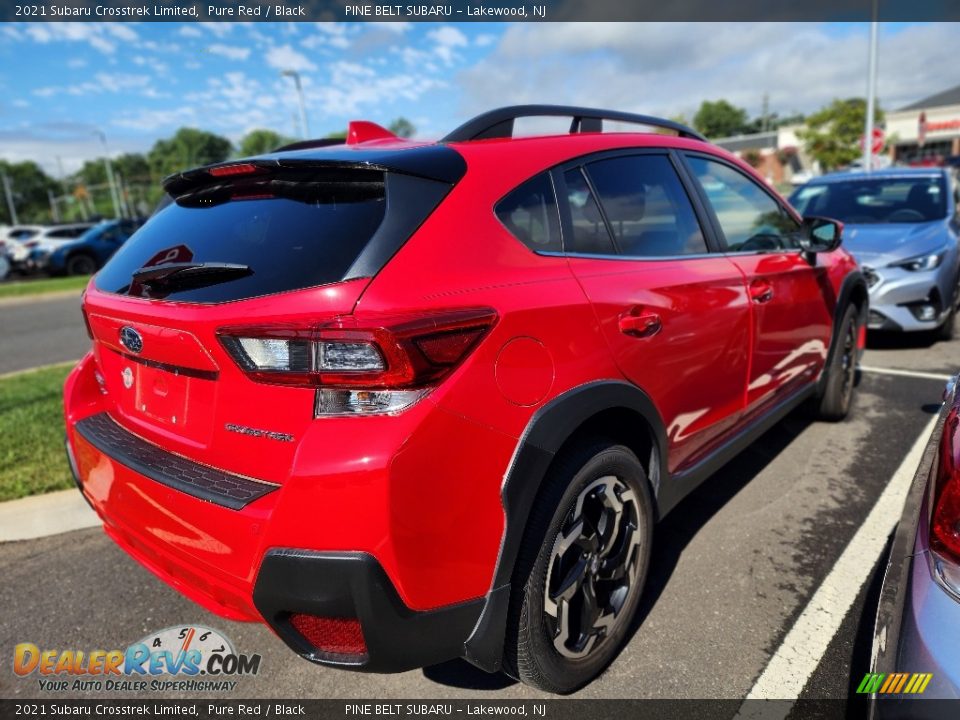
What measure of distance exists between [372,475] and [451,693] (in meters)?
1.09

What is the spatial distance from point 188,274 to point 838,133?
157ft

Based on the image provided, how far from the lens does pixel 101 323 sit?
2119mm

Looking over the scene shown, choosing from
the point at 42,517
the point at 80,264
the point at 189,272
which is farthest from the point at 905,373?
the point at 80,264

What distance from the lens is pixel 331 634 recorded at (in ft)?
5.22

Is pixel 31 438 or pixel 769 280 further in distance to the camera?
pixel 31 438

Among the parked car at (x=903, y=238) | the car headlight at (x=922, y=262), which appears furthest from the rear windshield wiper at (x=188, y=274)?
the car headlight at (x=922, y=262)

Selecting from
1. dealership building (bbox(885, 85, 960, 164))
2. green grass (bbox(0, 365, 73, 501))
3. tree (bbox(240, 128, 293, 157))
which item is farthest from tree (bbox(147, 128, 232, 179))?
green grass (bbox(0, 365, 73, 501))

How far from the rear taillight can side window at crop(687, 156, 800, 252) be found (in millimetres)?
1922

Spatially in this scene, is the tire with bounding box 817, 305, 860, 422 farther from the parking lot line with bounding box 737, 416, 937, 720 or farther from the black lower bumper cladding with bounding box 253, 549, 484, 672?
the black lower bumper cladding with bounding box 253, 549, 484, 672

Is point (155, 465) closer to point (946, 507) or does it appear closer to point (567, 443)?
point (567, 443)

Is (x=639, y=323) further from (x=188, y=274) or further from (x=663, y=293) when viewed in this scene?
(x=188, y=274)

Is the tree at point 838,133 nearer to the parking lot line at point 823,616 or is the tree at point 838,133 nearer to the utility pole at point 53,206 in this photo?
the parking lot line at point 823,616

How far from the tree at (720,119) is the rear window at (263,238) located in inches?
4066

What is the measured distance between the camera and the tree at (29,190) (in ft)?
275
